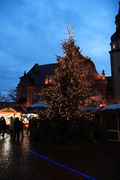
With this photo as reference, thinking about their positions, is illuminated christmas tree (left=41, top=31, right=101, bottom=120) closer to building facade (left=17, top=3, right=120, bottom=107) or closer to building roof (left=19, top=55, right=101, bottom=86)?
building facade (left=17, top=3, right=120, bottom=107)

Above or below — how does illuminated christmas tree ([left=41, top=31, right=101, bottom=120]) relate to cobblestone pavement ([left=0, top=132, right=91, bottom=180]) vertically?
above

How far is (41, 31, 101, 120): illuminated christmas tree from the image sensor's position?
47.9ft

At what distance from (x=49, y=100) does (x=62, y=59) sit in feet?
12.1

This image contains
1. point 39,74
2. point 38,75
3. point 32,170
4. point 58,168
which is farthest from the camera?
point 39,74

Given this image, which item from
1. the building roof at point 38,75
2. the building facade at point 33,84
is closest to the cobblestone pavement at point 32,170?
the building facade at point 33,84

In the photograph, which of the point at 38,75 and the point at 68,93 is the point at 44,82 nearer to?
the point at 38,75

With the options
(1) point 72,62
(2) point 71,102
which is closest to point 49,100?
(2) point 71,102

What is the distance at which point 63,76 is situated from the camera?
15.2 m

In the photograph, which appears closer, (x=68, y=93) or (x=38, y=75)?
(x=68, y=93)

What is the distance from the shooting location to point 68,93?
14656 mm

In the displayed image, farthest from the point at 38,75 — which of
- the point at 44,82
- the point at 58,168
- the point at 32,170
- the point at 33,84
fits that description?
the point at 32,170

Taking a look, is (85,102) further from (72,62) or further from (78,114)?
(72,62)

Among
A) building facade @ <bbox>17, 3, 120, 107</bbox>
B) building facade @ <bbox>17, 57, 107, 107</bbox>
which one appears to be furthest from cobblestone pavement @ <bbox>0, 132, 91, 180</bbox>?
building facade @ <bbox>17, 57, 107, 107</bbox>

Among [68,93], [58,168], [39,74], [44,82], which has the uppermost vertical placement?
[39,74]
